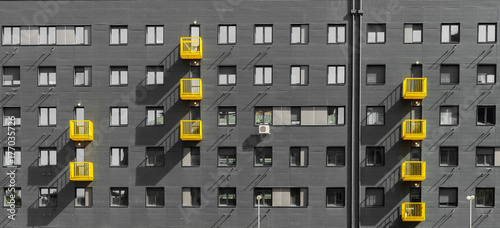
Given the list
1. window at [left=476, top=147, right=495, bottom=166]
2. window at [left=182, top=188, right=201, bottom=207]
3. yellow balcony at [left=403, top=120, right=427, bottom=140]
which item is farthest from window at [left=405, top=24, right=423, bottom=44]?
window at [left=182, top=188, right=201, bottom=207]

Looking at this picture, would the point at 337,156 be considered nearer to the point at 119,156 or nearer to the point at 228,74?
the point at 228,74

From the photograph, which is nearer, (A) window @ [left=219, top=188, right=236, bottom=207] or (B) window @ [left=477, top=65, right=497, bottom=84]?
(B) window @ [left=477, top=65, right=497, bottom=84]

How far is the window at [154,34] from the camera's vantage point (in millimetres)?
31828

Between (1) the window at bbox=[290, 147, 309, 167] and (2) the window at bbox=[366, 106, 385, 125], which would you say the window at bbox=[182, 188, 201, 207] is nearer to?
(1) the window at bbox=[290, 147, 309, 167]

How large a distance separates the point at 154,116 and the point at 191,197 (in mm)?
6477

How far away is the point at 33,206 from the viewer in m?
31.8

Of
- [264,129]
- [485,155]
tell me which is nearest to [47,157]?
[264,129]

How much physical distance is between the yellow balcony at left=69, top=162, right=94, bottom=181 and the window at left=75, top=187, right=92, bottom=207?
1.31m

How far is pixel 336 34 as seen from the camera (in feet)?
103

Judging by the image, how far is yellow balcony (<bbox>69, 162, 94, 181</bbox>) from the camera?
30.9 meters

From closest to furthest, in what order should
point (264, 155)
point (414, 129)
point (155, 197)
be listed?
point (414, 129) → point (264, 155) → point (155, 197)

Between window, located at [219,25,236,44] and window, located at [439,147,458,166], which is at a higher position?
window, located at [219,25,236,44]

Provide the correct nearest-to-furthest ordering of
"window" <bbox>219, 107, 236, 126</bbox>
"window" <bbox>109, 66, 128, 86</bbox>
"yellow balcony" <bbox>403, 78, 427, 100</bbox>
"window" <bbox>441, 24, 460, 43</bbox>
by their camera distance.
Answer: "yellow balcony" <bbox>403, 78, 427, 100</bbox> < "window" <bbox>441, 24, 460, 43</bbox> < "window" <bbox>219, 107, 236, 126</bbox> < "window" <bbox>109, 66, 128, 86</bbox>

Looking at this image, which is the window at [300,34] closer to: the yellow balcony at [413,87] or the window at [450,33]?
the yellow balcony at [413,87]
